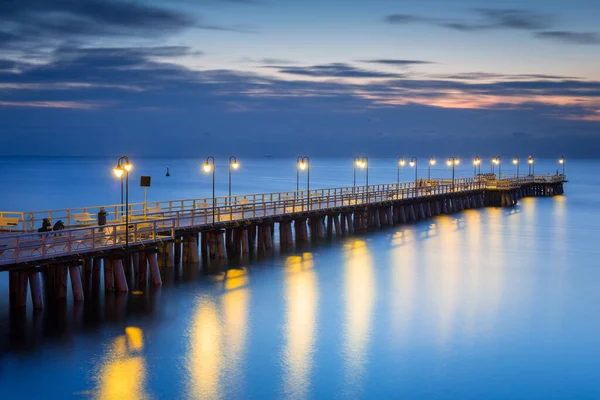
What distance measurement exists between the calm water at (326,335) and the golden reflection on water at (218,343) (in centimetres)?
6

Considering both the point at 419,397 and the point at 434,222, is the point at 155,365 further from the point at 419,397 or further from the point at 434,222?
the point at 434,222

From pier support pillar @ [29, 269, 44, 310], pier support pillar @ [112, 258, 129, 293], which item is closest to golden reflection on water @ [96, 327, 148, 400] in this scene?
pier support pillar @ [29, 269, 44, 310]

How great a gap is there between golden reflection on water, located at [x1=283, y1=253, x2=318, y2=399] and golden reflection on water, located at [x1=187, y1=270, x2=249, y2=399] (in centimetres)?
151

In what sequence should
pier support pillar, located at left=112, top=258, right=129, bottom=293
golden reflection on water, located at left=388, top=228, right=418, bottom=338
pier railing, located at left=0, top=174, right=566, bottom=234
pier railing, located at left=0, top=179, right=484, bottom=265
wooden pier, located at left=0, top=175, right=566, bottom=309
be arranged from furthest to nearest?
1. pier railing, located at left=0, top=174, right=566, bottom=234
2. pier support pillar, located at left=112, top=258, right=129, bottom=293
3. golden reflection on water, located at left=388, top=228, right=418, bottom=338
4. wooden pier, located at left=0, top=175, right=566, bottom=309
5. pier railing, located at left=0, top=179, right=484, bottom=265

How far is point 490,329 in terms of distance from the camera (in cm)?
2688

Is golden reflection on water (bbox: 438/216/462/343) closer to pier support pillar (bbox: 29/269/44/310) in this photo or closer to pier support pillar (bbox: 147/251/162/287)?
pier support pillar (bbox: 147/251/162/287)

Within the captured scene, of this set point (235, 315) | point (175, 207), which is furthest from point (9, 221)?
point (235, 315)

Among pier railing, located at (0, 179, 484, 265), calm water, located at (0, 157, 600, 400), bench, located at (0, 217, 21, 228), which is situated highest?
bench, located at (0, 217, 21, 228)

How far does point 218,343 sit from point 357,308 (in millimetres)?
7752

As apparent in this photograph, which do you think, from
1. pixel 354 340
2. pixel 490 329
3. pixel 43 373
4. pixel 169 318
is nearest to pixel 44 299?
pixel 169 318

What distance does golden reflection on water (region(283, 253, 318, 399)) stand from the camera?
814 inches

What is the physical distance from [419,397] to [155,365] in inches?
295

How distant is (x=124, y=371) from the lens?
20344 mm

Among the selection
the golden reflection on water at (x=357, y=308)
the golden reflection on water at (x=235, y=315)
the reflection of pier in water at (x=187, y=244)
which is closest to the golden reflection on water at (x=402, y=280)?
the golden reflection on water at (x=357, y=308)
